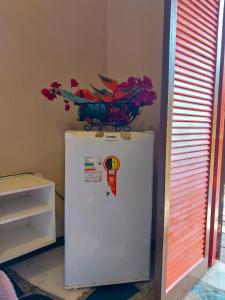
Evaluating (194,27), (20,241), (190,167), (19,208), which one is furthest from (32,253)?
(194,27)

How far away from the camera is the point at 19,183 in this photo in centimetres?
154

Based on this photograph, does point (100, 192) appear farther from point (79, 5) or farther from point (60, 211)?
point (79, 5)

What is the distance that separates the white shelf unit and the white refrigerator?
0.16m

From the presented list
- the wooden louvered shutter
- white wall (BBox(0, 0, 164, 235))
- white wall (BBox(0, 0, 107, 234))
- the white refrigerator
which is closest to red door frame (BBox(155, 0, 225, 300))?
the wooden louvered shutter

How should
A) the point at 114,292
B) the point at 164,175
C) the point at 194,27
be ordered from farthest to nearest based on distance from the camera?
the point at 114,292, the point at 194,27, the point at 164,175

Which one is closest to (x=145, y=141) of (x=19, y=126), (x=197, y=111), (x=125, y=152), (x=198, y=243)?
(x=125, y=152)

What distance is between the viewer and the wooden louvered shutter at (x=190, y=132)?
1.26 meters

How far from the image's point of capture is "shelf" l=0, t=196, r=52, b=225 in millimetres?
1425

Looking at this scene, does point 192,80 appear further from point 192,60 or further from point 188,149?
point 188,149

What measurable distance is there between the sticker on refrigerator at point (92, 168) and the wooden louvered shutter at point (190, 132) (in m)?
0.42

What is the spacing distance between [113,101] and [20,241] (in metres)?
1.05

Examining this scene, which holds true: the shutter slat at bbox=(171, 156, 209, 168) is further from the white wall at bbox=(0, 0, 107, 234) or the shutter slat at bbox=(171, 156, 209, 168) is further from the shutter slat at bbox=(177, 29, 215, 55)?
the white wall at bbox=(0, 0, 107, 234)

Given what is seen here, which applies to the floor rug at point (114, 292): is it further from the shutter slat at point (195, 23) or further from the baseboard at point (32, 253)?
the shutter slat at point (195, 23)

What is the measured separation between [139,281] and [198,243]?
1.46 feet
